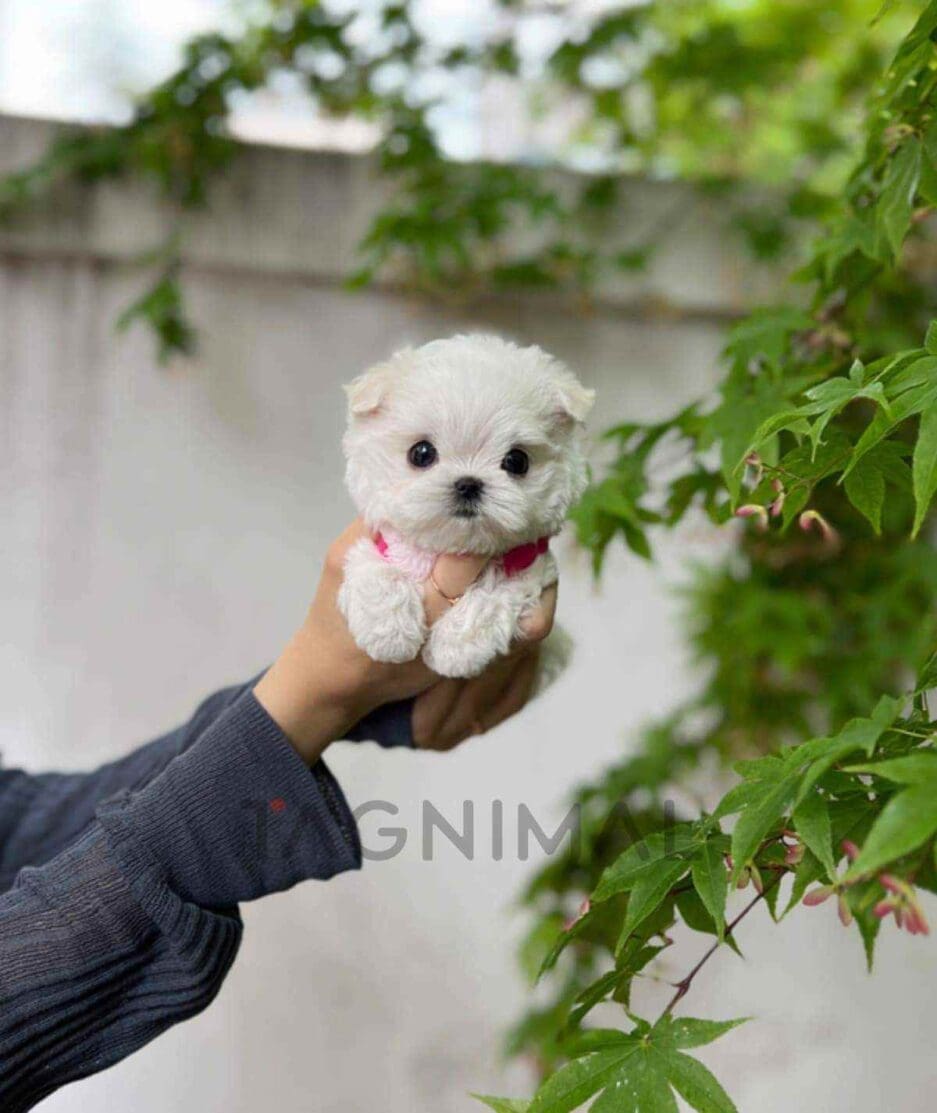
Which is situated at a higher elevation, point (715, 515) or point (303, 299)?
point (303, 299)

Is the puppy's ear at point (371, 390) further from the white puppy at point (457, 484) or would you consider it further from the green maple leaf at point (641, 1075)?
the green maple leaf at point (641, 1075)

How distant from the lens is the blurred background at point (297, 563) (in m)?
1.48

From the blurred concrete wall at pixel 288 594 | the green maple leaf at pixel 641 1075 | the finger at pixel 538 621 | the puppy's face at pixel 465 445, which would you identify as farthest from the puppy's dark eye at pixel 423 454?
the blurred concrete wall at pixel 288 594

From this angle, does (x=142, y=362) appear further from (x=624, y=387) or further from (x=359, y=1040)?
(x=359, y=1040)

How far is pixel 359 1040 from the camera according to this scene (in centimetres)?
154

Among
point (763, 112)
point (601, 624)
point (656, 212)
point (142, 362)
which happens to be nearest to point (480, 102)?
point (656, 212)

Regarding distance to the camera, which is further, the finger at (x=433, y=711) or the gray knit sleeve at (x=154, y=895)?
the finger at (x=433, y=711)

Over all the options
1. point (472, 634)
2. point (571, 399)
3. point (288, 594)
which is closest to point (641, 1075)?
point (472, 634)

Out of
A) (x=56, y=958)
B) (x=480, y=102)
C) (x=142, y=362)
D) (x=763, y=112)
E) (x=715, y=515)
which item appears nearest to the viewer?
(x=56, y=958)

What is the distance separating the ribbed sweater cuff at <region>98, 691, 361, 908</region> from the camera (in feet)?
2.21

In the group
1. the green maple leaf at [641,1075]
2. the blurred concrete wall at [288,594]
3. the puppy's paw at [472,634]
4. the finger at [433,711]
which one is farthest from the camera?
the blurred concrete wall at [288,594]

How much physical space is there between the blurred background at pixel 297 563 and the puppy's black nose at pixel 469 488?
857mm

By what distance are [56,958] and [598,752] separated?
1106 millimetres

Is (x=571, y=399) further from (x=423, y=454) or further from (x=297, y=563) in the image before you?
(x=297, y=563)
